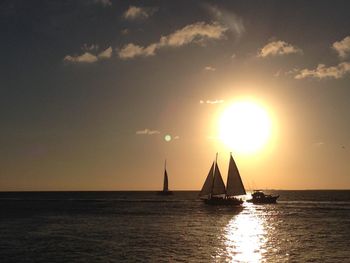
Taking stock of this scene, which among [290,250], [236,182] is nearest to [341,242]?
Result: [290,250]

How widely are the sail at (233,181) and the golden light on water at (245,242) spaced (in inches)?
1930

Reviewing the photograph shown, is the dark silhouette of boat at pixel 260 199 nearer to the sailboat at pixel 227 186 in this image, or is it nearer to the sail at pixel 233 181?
the sailboat at pixel 227 186

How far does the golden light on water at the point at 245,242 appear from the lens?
4666 cm

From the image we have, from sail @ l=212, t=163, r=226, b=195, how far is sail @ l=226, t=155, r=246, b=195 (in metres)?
3.79

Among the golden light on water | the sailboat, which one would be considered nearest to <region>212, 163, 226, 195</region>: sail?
the sailboat

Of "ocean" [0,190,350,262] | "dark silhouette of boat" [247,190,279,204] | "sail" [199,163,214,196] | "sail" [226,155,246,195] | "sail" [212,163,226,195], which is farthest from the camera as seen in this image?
"dark silhouette of boat" [247,190,279,204]

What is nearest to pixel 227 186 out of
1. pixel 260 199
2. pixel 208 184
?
pixel 208 184

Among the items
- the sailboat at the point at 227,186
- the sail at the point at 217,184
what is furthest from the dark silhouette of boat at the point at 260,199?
the sail at the point at 217,184

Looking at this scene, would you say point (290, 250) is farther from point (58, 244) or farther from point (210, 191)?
point (210, 191)

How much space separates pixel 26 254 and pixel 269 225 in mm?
44846

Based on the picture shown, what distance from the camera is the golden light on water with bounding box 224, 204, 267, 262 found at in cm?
4666

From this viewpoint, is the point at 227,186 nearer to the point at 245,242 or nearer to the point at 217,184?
the point at 217,184

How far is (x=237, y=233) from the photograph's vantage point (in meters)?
68.4

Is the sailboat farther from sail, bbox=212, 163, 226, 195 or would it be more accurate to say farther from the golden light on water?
the golden light on water
